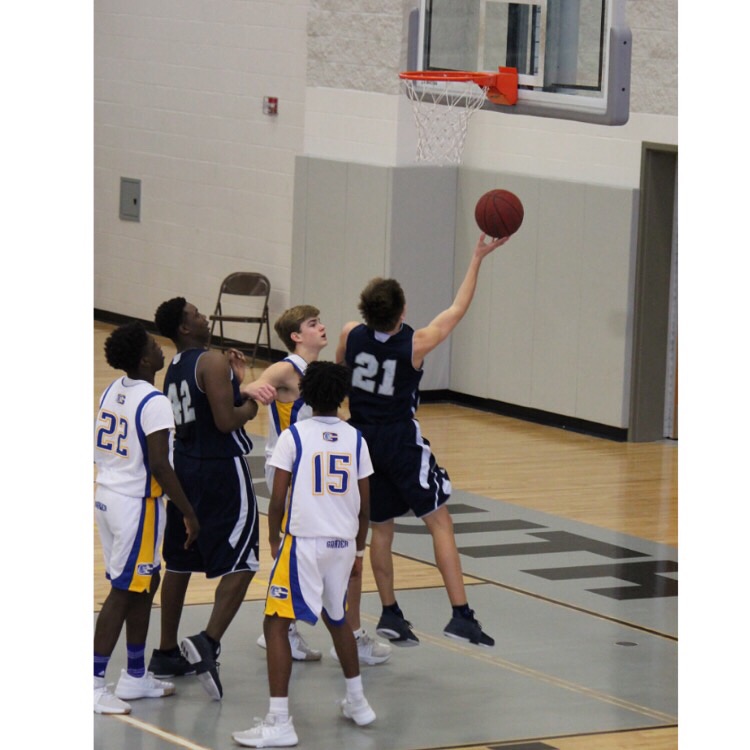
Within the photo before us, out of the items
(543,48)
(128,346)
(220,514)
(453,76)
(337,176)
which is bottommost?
(220,514)

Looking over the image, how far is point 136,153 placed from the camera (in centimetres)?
1783

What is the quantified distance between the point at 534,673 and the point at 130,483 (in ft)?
6.95

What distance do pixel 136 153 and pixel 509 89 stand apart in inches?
407

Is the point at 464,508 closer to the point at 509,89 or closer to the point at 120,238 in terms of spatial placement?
the point at 509,89

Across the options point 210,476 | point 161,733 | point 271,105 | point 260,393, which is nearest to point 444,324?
point 260,393

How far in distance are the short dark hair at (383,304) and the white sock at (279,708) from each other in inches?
69.0

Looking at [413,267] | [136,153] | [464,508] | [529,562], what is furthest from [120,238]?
[529,562]

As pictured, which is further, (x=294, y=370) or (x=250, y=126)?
(x=250, y=126)

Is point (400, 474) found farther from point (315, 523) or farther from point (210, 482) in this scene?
point (315, 523)

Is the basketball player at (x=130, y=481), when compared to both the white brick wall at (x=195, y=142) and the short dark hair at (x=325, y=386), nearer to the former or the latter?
the short dark hair at (x=325, y=386)

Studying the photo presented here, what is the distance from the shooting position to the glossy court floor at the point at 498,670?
18.9ft

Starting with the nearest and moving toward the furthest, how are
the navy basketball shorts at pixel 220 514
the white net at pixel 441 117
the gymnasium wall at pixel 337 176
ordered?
1. the navy basketball shorts at pixel 220 514
2. the white net at pixel 441 117
3. the gymnasium wall at pixel 337 176

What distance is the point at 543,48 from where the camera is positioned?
324 inches

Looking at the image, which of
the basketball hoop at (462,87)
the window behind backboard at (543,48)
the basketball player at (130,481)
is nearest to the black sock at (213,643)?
the basketball player at (130,481)
